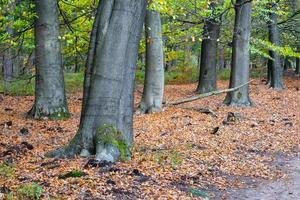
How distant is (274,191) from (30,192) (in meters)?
3.84

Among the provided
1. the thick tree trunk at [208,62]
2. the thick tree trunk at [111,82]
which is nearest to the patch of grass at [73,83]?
the thick tree trunk at [208,62]

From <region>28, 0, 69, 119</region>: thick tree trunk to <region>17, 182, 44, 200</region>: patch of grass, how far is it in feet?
23.9

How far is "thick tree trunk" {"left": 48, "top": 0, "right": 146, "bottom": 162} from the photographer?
24.2 feet

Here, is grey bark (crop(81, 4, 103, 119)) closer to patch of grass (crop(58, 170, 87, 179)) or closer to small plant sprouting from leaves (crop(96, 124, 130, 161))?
small plant sprouting from leaves (crop(96, 124, 130, 161))

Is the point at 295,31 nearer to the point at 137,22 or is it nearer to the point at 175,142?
the point at 175,142

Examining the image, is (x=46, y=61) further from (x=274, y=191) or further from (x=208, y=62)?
(x=208, y=62)

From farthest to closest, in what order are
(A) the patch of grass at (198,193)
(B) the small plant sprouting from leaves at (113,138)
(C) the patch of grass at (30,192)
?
(B) the small plant sprouting from leaves at (113,138), (A) the patch of grass at (198,193), (C) the patch of grass at (30,192)

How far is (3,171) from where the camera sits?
6660mm

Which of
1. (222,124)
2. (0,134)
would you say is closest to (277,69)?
(222,124)

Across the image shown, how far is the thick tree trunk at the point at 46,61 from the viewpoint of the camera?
12.8 m

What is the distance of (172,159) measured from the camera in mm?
8023

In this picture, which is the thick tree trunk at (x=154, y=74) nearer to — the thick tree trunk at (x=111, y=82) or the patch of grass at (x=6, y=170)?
the thick tree trunk at (x=111, y=82)

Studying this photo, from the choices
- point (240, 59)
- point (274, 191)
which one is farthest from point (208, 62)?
point (274, 191)

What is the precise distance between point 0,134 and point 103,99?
3980 millimetres
